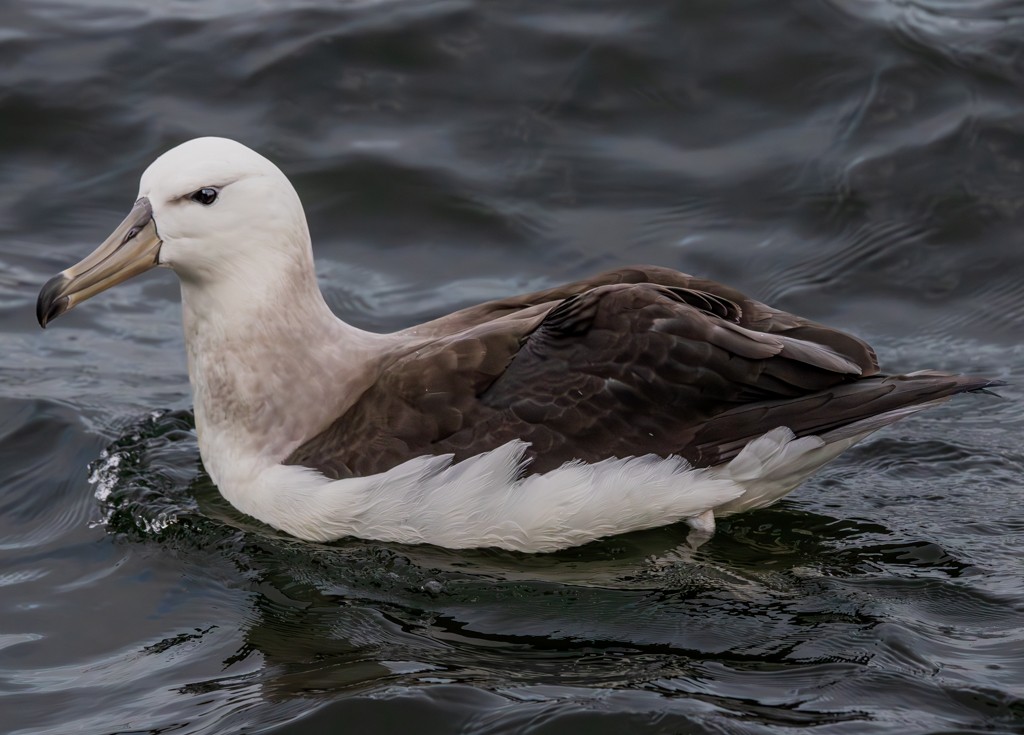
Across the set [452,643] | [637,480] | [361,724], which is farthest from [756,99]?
[361,724]

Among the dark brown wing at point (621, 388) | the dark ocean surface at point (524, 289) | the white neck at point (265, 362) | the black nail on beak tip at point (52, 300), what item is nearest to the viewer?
the dark ocean surface at point (524, 289)

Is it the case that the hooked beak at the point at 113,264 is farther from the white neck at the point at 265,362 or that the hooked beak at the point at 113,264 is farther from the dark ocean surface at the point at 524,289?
the dark ocean surface at the point at 524,289

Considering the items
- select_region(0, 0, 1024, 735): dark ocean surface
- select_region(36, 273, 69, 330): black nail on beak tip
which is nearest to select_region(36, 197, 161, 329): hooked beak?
select_region(36, 273, 69, 330): black nail on beak tip

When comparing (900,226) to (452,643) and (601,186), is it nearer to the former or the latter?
(601,186)

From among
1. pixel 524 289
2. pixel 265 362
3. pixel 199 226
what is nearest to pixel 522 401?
pixel 265 362

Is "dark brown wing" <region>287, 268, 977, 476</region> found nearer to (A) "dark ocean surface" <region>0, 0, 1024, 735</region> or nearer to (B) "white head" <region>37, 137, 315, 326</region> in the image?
(A) "dark ocean surface" <region>0, 0, 1024, 735</region>

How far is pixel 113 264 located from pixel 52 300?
1.00ft

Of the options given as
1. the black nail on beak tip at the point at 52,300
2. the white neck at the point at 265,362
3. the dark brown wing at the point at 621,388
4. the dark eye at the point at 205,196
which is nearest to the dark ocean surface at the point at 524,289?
the white neck at the point at 265,362

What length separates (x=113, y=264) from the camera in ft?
21.1

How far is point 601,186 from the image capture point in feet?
33.6

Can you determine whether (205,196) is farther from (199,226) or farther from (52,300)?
(52,300)

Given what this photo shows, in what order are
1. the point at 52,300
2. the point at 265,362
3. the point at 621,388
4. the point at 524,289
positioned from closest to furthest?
the point at 621,388, the point at 52,300, the point at 265,362, the point at 524,289

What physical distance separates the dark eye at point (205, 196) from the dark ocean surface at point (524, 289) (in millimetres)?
1484

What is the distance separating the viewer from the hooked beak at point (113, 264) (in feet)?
21.0
